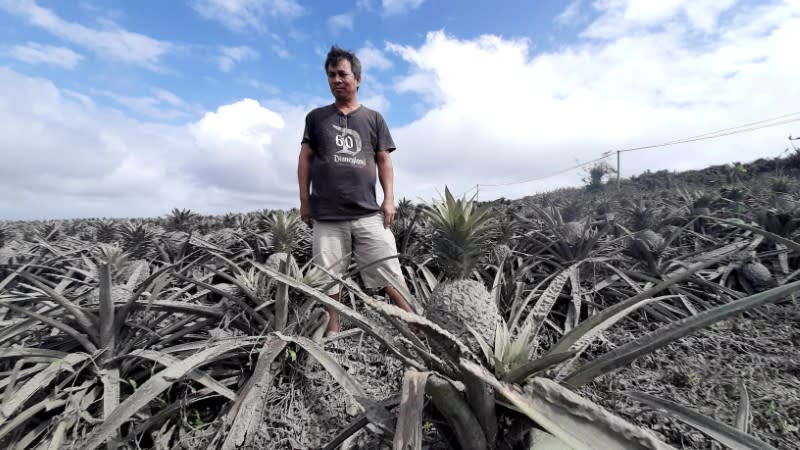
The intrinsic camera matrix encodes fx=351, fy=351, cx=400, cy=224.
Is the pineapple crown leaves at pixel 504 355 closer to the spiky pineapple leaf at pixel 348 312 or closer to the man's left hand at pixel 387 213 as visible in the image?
the spiky pineapple leaf at pixel 348 312

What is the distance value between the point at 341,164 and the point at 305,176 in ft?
1.39

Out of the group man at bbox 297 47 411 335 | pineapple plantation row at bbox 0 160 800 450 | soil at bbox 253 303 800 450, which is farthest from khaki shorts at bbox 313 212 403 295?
soil at bbox 253 303 800 450

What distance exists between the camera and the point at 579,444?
83cm

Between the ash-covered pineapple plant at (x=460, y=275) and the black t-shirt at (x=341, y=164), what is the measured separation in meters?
1.46

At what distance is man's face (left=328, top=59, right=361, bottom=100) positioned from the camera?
10.1ft

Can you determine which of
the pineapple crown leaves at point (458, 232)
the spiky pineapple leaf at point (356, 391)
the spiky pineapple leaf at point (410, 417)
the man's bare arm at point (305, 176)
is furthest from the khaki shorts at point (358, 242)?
the spiky pineapple leaf at point (410, 417)

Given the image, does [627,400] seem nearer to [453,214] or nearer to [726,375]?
[726,375]

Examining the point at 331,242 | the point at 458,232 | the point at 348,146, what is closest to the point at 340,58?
the point at 348,146

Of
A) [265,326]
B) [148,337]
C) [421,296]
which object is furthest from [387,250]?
[148,337]

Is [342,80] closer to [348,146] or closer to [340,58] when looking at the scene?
[340,58]

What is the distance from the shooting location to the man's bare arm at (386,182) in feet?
11.0

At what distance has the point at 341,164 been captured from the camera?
3064 mm

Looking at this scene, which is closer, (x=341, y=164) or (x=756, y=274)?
(x=756, y=274)

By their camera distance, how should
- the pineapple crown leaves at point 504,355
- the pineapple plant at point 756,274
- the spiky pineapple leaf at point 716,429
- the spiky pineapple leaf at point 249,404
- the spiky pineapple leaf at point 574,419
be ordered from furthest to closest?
the pineapple plant at point 756,274 < the spiky pineapple leaf at point 249,404 < the pineapple crown leaves at point 504,355 < the spiky pineapple leaf at point 716,429 < the spiky pineapple leaf at point 574,419
